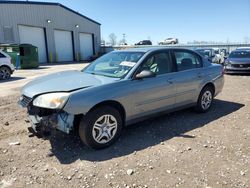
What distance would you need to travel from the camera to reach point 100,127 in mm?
3859

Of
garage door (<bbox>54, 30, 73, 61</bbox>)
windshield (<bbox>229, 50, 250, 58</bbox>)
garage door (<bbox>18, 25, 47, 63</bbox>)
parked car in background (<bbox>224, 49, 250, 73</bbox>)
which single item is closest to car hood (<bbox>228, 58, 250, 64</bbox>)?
parked car in background (<bbox>224, 49, 250, 73</bbox>)

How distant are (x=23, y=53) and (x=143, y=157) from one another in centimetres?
1882

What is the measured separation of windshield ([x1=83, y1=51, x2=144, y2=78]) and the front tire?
73 cm

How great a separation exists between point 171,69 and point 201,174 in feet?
7.54

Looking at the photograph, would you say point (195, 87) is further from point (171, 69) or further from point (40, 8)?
point (40, 8)

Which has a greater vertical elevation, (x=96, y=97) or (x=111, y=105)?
(x=96, y=97)

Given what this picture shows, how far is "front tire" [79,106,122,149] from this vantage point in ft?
12.1

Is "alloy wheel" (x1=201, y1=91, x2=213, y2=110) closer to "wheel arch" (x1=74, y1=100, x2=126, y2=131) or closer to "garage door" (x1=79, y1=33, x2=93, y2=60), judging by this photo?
"wheel arch" (x1=74, y1=100, x2=126, y2=131)

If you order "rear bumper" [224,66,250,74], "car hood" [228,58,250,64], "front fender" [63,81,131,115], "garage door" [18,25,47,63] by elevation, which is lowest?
"rear bumper" [224,66,250,74]

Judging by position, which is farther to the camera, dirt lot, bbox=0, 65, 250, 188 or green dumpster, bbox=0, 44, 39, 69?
green dumpster, bbox=0, 44, 39, 69

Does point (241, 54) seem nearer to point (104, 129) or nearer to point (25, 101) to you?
point (104, 129)

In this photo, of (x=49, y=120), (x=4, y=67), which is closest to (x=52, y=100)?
(x=49, y=120)

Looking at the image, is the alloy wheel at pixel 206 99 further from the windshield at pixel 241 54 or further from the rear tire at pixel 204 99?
the windshield at pixel 241 54

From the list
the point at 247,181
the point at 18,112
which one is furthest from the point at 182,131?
the point at 18,112
